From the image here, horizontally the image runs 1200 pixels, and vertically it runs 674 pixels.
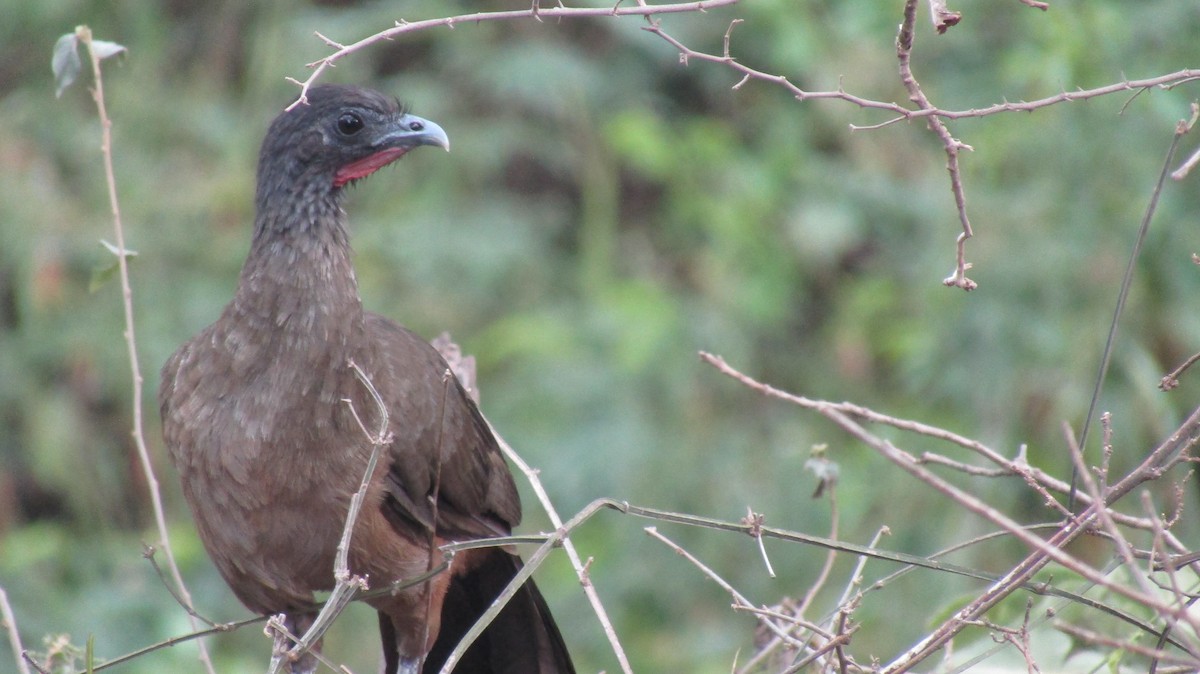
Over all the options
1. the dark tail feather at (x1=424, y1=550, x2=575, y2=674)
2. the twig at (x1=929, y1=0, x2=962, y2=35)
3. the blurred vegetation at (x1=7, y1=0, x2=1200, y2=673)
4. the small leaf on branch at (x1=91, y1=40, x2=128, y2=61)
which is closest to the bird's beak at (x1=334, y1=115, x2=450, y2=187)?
the small leaf on branch at (x1=91, y1=40, x2=128, y2=61)

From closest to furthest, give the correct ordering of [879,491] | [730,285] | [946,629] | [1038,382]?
[946,629]
[1038,382]
[879,491]
[730,285]

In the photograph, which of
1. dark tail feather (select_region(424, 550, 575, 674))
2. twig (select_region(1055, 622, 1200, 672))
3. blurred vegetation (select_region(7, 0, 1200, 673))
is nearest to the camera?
twig (select_region(1055, 622, 1200, 672))

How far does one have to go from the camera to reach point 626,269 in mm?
7445

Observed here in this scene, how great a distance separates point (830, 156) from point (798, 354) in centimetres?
102

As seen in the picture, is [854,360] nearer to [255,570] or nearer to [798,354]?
[798,354]

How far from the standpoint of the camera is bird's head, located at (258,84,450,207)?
3.39m

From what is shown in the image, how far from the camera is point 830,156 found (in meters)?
7.53

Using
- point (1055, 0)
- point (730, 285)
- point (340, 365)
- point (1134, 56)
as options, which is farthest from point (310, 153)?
point (730, 285)

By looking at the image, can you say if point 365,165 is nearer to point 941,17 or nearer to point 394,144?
point 394,144

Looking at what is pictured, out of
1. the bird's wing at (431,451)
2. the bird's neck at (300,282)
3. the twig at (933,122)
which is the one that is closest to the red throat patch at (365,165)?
the bird's neck at (300,282)

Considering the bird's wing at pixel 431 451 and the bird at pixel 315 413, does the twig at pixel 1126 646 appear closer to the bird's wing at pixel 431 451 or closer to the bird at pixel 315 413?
the bird at pixel 315 413

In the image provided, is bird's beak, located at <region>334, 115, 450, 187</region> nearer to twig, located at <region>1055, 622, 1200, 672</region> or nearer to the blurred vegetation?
twig, located at <region>1055, 622, 1200, 672</region>

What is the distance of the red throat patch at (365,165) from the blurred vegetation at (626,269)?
2.39m

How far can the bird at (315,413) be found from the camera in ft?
10.5
